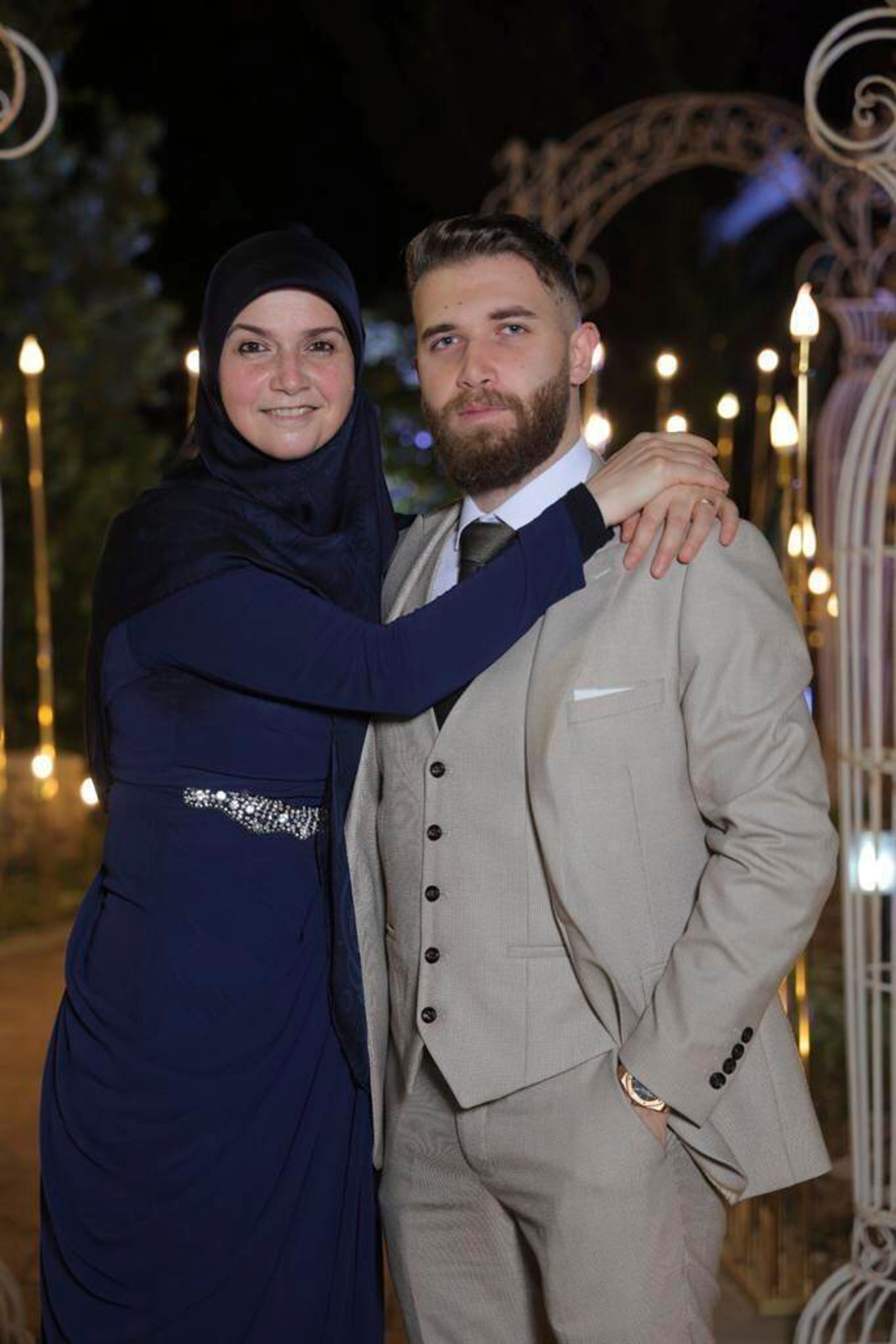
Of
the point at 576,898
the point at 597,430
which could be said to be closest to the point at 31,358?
the point at 597,430

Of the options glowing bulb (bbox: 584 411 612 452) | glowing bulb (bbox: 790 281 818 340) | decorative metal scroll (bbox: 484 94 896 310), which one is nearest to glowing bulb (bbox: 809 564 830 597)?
glowing bulb (bbox: 584 411 612 452)

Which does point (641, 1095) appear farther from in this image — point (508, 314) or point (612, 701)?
point (508, 314)

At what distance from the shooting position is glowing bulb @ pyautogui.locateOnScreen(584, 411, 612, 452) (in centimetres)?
338

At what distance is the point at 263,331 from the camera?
220cm

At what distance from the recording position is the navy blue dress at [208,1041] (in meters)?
2.11

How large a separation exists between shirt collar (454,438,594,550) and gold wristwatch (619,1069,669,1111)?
67 cm

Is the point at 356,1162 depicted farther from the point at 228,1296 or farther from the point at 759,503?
the point at 759,503

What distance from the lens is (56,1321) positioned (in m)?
2.15

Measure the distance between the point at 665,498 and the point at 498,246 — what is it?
390 millimetres

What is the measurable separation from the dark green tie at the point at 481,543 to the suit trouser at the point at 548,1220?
0.61 metres

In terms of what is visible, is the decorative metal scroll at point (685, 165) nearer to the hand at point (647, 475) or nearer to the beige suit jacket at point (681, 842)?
the hand at point (647, 475)

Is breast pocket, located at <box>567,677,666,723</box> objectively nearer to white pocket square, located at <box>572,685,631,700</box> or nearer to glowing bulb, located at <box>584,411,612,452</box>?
white pocket square, located at <box>572,685,631,700</box>

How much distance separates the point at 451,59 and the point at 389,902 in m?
10.4

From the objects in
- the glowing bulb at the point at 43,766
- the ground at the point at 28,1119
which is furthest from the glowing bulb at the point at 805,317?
the glowing bulb at the point at 43,766
